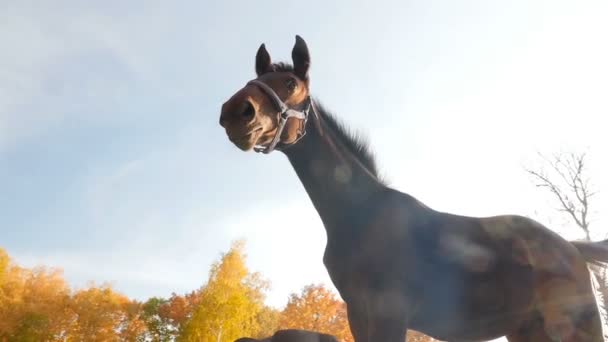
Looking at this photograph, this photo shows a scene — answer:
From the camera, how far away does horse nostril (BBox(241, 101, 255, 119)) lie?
95.0 inches

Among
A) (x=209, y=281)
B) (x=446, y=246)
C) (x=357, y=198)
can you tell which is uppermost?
(x=209, y=281)

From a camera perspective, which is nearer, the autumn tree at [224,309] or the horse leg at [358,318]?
the horse leg at [358,318]

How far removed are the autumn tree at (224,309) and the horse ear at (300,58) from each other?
19080 millimetres

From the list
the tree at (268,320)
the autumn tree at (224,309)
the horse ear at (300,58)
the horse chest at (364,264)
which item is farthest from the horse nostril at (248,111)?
the tree at (268,320)

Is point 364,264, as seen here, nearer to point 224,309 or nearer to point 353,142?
point 353,142

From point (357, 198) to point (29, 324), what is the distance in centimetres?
3652

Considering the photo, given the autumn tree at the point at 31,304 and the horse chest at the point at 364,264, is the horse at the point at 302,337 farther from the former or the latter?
the autumn tree at the point at 31,304

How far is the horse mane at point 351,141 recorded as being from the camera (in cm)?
312

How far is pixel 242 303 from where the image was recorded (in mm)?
20297

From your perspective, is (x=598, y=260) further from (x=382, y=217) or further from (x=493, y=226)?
(x=382, y=217)

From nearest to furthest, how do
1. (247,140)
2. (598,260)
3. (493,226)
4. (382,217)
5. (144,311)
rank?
(247,140), (382,217), (493,226), (598,260), (144,311)

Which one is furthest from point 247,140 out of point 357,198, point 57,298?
point 57,298

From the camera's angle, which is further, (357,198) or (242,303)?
(242,303)

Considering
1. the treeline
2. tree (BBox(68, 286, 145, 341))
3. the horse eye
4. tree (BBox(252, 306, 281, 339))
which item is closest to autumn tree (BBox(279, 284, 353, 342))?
the treeline
